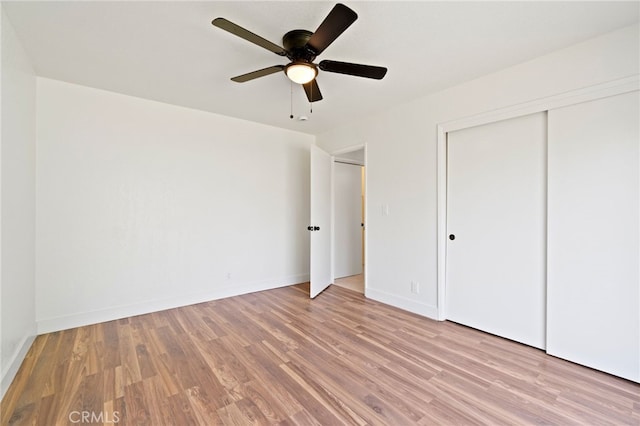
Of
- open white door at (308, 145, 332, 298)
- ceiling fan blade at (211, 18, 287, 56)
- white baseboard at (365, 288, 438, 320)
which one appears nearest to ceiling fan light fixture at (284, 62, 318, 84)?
ceiling fan blade at (211, 18, 287, 56)

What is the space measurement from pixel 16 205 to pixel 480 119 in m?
3.96

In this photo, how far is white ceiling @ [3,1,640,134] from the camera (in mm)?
1744

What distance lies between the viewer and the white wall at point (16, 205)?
1.83m

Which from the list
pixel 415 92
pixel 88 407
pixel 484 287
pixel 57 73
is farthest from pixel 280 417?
pixel 57 73

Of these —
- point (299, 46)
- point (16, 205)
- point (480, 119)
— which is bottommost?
point (16, 205)

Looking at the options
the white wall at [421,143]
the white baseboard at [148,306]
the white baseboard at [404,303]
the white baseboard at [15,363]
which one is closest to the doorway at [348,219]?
the white wall at [421,143]

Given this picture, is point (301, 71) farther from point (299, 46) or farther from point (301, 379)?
point (301, 379)

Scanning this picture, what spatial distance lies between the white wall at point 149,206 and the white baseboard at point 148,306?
0.04ft

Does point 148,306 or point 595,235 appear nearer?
point 595,235

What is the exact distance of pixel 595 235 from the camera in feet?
6.75

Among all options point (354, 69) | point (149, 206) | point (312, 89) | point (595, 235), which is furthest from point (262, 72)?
point (595, 235)

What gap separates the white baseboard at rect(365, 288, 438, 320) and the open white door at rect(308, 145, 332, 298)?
712 millimetres

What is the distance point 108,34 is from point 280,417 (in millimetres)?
2820

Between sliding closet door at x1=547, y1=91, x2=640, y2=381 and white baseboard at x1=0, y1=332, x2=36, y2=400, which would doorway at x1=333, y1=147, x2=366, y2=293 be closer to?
sliding closet door at x1=547, y1=91, x2=640, y2=381
